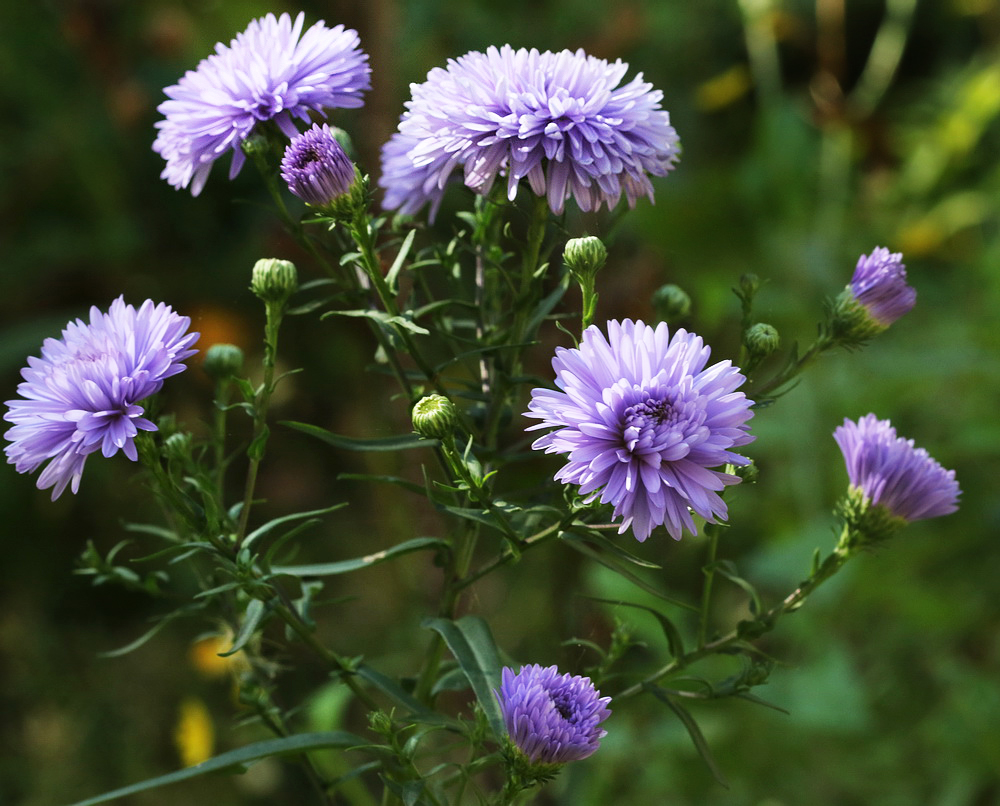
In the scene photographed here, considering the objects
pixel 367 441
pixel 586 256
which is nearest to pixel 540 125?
pixel 586 256

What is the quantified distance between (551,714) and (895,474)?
0.25 m

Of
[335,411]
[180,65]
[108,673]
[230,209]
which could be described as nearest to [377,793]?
[108,673]

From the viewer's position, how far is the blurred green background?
1223 mm

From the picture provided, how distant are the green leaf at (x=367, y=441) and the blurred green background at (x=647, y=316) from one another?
24.5 inches

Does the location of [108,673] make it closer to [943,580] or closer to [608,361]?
[943,580]

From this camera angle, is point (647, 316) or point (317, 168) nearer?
point (317, 168)

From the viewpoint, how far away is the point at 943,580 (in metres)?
1.38

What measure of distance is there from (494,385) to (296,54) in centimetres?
20

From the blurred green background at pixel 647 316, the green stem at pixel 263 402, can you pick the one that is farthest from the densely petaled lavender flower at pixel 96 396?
the blurred green background at pixel 647 316

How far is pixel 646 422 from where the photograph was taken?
0.40 m

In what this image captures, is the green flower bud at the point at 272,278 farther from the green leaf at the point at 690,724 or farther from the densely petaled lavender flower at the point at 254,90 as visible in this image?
the green leaf at the point at 690,724

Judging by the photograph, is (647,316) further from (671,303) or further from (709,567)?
(709,567)

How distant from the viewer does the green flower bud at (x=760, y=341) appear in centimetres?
49

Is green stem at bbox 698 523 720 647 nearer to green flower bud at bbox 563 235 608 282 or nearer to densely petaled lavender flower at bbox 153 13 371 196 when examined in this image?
green flower bud at bbox 563 235 608 282
